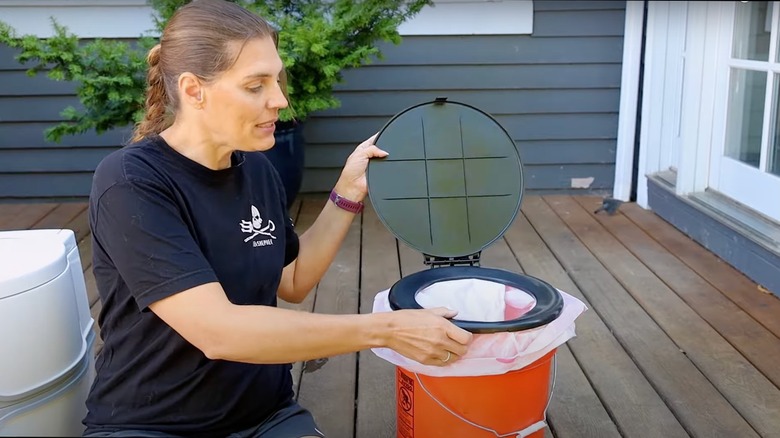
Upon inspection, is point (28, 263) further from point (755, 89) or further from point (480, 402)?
point (755, 89)

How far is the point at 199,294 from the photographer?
1296 mm

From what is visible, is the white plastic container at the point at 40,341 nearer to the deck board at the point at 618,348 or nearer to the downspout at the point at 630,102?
the deck board at the point at 618,348

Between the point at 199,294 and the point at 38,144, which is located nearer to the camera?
the point at 199,294

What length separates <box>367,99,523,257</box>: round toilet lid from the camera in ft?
5.70

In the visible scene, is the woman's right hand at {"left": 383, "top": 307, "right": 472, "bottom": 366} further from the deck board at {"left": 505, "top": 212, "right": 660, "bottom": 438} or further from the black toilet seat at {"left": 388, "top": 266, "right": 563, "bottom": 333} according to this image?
the deck board at {"left": 505, "top": 212, "right": 660, "bottom": 438}

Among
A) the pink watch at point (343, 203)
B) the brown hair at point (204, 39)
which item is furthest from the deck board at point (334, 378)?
the brown hair at point (204, 39)

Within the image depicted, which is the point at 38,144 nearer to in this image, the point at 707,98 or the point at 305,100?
the point at 305,100

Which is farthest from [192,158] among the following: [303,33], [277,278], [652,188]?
[652,188]

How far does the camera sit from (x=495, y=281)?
169 centimetres

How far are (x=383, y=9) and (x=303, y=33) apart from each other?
0.44 metres

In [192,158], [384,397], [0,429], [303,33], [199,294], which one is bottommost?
[384,397]

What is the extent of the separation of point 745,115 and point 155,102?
8.62 feet

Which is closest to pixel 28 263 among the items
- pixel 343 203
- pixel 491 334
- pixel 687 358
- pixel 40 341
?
pixel 40 341

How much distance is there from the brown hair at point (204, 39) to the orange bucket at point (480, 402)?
0.70 m
